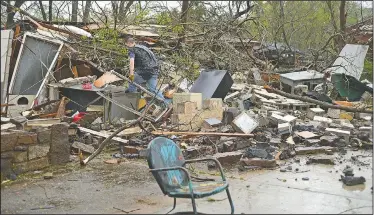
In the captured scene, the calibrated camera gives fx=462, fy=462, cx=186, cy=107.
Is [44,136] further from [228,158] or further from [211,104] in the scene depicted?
[211,104]

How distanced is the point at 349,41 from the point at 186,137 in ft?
30.2

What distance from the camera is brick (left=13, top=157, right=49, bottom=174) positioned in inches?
258

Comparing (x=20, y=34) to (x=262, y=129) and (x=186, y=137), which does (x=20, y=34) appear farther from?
(x=262, y=129)

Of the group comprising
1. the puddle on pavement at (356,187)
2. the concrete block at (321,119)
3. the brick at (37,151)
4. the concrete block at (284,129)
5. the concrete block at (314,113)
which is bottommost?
the puddle on pavement at (356,187)

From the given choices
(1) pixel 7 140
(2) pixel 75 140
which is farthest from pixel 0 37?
(2) pixel 75 140

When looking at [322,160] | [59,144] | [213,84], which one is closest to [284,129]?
[322,160]

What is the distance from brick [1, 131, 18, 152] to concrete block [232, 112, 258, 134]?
4.21 meters

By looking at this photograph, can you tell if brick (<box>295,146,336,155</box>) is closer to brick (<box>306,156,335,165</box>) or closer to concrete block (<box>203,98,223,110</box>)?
brick (<box>306,156,335,165</box>)

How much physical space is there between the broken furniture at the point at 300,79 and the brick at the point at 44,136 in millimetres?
8411

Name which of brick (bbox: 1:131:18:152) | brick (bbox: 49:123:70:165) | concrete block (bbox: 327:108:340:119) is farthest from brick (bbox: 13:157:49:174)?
concrete block (bbox: 327:108:340:119)

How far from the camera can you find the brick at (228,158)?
7352mm

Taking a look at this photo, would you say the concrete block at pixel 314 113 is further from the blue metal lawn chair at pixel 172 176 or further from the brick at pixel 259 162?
the blue metal lawn chair at pixel 172 176

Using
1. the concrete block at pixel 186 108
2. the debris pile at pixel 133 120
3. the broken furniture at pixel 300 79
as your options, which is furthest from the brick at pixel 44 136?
the broken furniture at pixel 300 79

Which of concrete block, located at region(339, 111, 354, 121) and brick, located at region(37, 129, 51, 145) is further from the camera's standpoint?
concrete block, located at region(339, 111, 354, 121)
